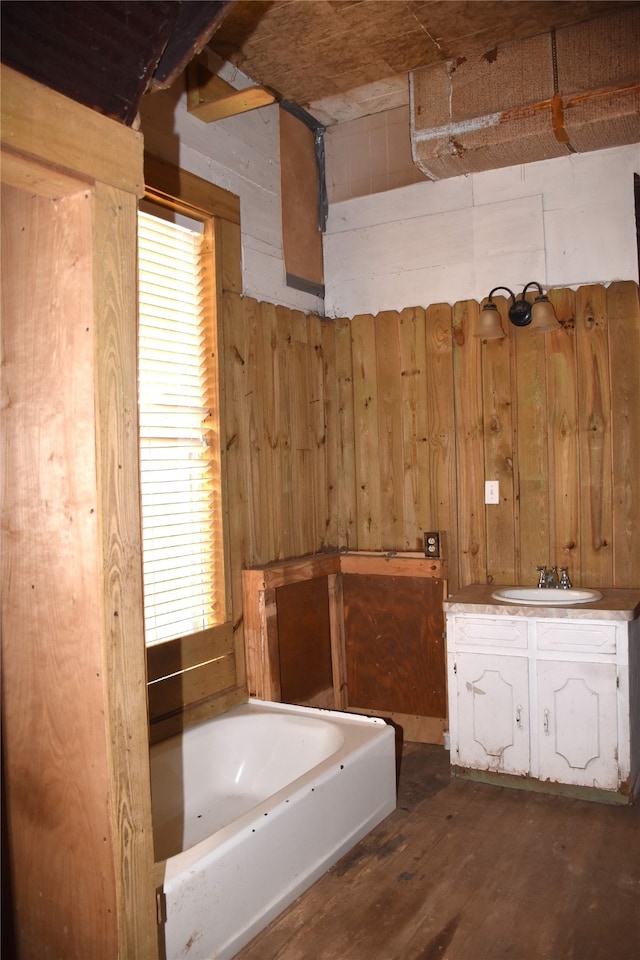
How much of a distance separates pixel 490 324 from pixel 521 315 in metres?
0.19

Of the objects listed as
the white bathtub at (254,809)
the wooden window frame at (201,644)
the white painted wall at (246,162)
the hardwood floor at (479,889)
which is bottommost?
the hardwood floor at (479,889)

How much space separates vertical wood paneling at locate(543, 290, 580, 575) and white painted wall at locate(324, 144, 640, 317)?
21 cm

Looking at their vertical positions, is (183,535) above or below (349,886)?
above

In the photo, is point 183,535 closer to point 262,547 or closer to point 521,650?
point 262,547

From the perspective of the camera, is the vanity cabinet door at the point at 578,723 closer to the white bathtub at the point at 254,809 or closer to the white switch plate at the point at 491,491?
the white bathtub at the point at 254,809

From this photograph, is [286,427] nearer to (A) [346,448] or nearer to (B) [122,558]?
(A) [346,448]

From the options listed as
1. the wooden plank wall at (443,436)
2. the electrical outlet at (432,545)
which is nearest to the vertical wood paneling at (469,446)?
the wooden plank wall at (443,436)

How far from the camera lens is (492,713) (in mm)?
3234

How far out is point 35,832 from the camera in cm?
186

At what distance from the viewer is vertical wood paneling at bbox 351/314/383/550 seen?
4.04 metres

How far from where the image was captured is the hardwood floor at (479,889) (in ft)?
7.05

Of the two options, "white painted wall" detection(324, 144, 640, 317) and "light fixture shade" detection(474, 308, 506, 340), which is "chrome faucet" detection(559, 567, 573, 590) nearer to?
"light fixture shade" detection(474, 308, 506, 340)

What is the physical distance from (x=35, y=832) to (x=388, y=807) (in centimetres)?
153

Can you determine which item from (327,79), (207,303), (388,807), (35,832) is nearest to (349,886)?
(388,807)
